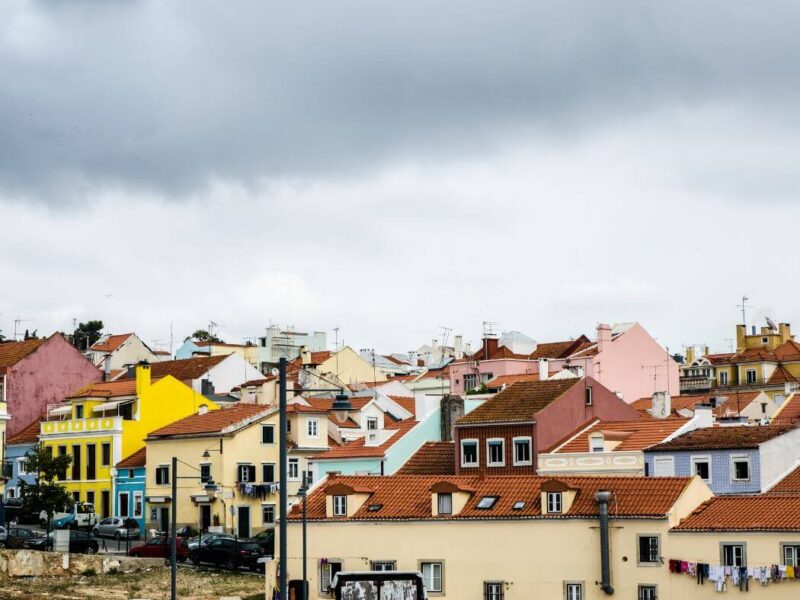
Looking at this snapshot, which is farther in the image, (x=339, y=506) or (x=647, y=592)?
(x=339, y=506)

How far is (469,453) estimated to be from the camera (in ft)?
272

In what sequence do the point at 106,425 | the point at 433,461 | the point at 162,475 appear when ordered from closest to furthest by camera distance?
the point at 433,461 < the point at 162,475 < the point at 106,425

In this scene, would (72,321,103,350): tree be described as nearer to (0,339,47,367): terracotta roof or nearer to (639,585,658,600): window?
(0,339,47,367): terracotta roof

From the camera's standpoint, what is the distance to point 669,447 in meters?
74.1

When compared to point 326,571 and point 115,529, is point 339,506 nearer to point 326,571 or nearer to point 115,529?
point 326,571

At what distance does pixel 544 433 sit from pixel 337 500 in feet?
49.5

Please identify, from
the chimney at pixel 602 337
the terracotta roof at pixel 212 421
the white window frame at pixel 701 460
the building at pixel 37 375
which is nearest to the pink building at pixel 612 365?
the chimney at pixel 602 337

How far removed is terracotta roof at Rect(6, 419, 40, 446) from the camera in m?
112

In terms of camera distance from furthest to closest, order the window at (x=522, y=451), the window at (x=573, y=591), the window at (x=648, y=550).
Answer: the window at (x=522, y=451)
the window at (x=573, y=591)
the window at (x=648, y=550)

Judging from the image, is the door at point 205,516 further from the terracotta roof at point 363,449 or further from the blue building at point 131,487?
the terracotta roof at point 363,449

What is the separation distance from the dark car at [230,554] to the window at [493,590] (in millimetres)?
17360

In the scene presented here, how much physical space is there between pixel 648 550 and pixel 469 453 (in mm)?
21278

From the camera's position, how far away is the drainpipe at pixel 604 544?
62719 millimetres

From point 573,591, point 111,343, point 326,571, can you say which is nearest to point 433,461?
point 326,571
